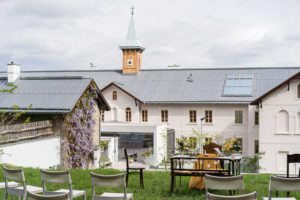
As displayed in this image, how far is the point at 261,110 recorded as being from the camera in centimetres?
2658

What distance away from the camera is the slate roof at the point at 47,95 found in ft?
60.1

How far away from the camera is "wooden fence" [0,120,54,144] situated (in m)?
15.2

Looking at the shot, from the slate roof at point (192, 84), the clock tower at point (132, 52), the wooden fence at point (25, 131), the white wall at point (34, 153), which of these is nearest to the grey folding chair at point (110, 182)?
the white wall at point (34, 153)

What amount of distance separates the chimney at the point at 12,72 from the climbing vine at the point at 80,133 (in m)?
4.02

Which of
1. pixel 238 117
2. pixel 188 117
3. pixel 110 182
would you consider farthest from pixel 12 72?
pixel 238 117

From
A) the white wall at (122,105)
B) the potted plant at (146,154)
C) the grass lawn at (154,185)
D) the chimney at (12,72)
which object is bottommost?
the potted plant at (146,154)

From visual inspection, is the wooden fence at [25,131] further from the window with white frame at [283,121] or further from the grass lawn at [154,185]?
the window with white frame at [283,121]

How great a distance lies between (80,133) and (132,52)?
2124 cm

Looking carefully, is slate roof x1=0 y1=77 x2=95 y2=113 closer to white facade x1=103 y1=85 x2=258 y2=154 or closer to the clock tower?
white facade x1=103 y1=85 x2=258 y2=154

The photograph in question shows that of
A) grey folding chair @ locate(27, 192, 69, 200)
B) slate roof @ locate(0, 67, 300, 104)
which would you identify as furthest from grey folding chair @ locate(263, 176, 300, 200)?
slate roof @ locate(0, 67, 300, 104)

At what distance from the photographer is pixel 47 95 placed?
19.1m

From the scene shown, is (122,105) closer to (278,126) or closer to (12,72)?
(278,126)

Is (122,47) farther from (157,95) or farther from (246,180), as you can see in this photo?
(246,180)

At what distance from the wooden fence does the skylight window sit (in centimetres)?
1793
